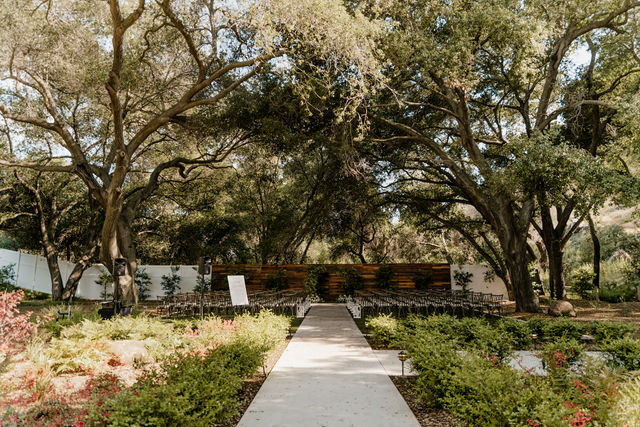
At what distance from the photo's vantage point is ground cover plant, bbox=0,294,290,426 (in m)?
3.18

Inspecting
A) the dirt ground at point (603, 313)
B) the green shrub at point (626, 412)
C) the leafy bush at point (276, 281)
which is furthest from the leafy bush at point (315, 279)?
the green shrub at point (626, 412)

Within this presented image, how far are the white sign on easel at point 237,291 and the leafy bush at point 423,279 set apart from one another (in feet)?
43.9

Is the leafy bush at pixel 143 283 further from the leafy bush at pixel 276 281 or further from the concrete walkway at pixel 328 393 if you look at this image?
the concrete walkway at pixel 328 393

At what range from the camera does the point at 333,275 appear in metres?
22.1

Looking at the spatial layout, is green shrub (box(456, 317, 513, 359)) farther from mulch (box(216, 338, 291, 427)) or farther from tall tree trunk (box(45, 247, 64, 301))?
tall tree trunk (box(45, 247, 64, 301))

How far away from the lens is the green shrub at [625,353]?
5.77 m

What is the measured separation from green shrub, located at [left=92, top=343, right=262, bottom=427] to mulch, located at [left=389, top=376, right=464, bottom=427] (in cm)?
196

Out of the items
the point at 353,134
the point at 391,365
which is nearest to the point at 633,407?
the point at 391,365

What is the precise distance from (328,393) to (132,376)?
285 centimetres

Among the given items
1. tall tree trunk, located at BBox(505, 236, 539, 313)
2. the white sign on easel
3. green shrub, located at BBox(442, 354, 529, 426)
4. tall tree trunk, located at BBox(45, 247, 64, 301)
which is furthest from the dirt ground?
tall tree trunk, located at BBox(45, 247, 64, 301)

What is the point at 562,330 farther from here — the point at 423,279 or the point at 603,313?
the point at 423,279

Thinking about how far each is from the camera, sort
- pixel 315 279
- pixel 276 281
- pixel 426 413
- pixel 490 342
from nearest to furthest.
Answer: pixel 426 413 → pixel 490 342 → pixel 315 279 → pixel 276 281

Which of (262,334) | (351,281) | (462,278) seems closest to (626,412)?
(262,334)

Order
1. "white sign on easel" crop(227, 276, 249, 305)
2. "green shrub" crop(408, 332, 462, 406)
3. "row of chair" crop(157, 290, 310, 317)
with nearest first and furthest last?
"green shrub" crop(408, 332, 462, 406) → "white sign on easel" crop(227, 276, 249, 305) → "row of chair" crop(157, 290, 310, 317)
